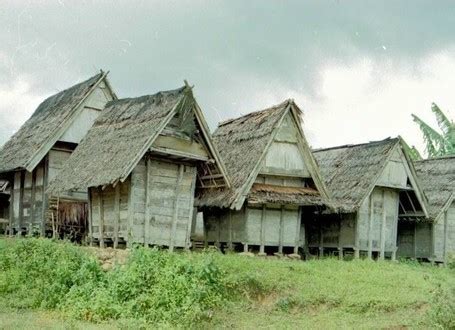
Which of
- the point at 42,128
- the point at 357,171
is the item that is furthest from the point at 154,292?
the point at 357,171

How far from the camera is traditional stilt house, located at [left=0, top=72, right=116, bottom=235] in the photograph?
66.3ft

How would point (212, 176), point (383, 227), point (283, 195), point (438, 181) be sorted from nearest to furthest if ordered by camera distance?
point (212, 176) < point (283, 195) < point (383, 227) < point (438, 181)

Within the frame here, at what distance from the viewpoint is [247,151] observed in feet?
64.3

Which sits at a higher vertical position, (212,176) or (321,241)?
(212,176)

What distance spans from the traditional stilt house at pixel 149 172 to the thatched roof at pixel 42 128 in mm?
2197

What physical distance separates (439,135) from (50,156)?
72.6ft

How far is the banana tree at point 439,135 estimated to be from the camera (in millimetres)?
34031

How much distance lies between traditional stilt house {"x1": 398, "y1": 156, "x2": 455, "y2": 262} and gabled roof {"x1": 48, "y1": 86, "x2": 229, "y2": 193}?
33.3 ft

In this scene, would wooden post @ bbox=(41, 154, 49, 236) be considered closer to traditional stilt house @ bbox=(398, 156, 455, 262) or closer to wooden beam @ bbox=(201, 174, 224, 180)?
wooden beam @ bbox=(201, 174, 224, 180)

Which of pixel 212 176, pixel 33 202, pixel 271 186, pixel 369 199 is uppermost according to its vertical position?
pixel 212 176

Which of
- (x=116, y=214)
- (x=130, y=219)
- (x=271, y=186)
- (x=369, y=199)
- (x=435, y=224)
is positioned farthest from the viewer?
(x=435, y=224)

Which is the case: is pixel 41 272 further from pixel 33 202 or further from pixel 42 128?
pixel 42 128

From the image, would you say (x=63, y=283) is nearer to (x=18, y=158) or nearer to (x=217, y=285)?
(x=217, y=285)

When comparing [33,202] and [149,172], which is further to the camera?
[33,202]
